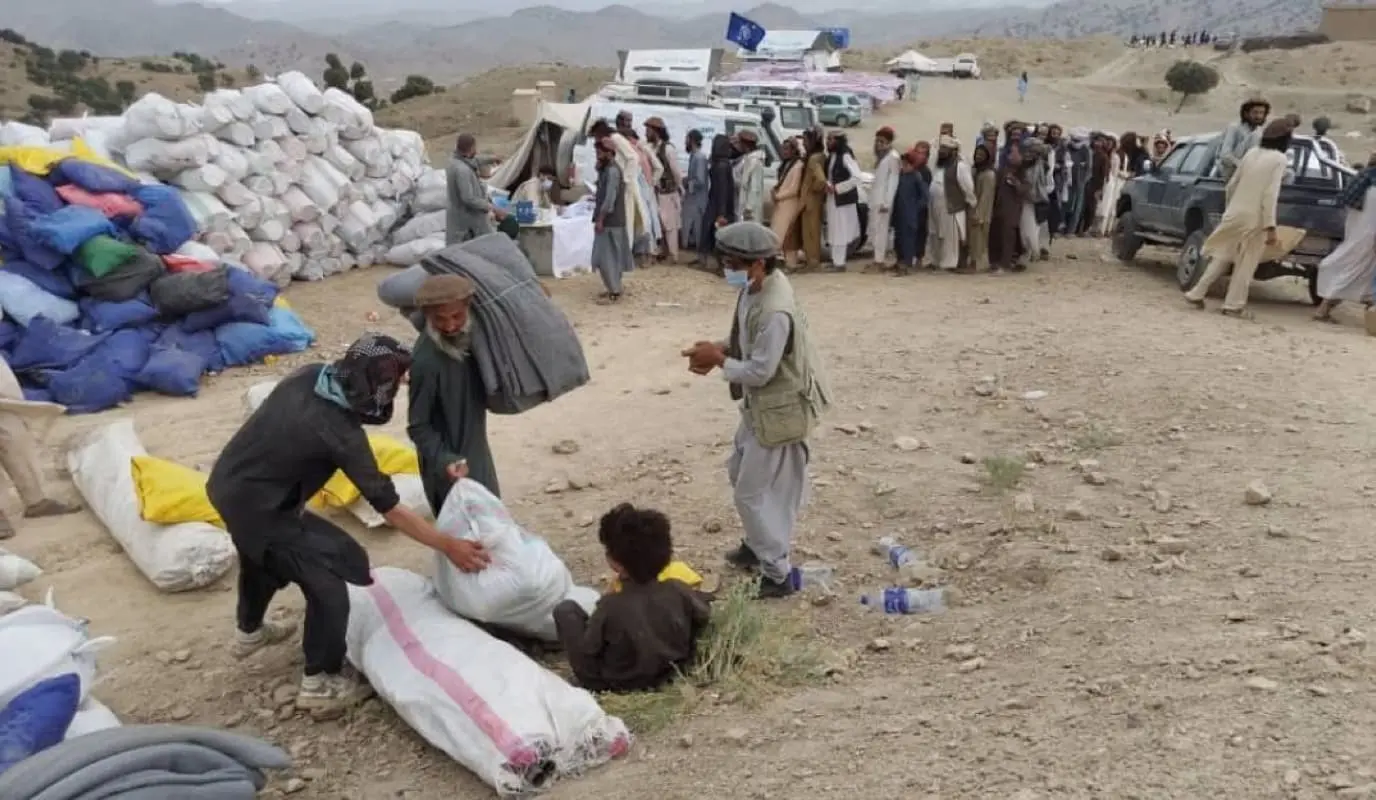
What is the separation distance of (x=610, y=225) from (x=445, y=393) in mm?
5892

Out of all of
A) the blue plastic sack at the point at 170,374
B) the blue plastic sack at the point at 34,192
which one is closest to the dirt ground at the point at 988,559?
the blue plastic sack at the point at 170,374

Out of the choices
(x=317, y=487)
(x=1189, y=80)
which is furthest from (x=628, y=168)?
(x=1189, y=80)

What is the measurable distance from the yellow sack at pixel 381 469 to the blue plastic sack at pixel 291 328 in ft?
9.83

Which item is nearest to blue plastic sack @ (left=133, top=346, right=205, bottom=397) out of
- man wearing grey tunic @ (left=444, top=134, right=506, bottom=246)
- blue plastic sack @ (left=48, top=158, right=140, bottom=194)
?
blue plastic sack @ (left=48, top=158, right=140, bottom=194)

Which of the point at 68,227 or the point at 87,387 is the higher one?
the point at 68,227

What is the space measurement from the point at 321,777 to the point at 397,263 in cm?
791

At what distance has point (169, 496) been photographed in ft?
15.2

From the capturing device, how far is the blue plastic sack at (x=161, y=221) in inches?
301

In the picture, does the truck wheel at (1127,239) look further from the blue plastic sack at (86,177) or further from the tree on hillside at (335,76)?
the tree on hillside at (335,76)

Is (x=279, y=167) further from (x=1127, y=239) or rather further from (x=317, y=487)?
(x=1127, y=239)

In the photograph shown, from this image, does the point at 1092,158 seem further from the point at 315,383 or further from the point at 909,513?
the point at 315,383

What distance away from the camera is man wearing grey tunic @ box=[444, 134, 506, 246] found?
26.6ft

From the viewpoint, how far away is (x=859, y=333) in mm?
8039

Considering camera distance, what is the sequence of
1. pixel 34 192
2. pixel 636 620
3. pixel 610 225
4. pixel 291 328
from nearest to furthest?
pixel 636 620
pixel 34 192
pixel 291 328
pixel 610 225
